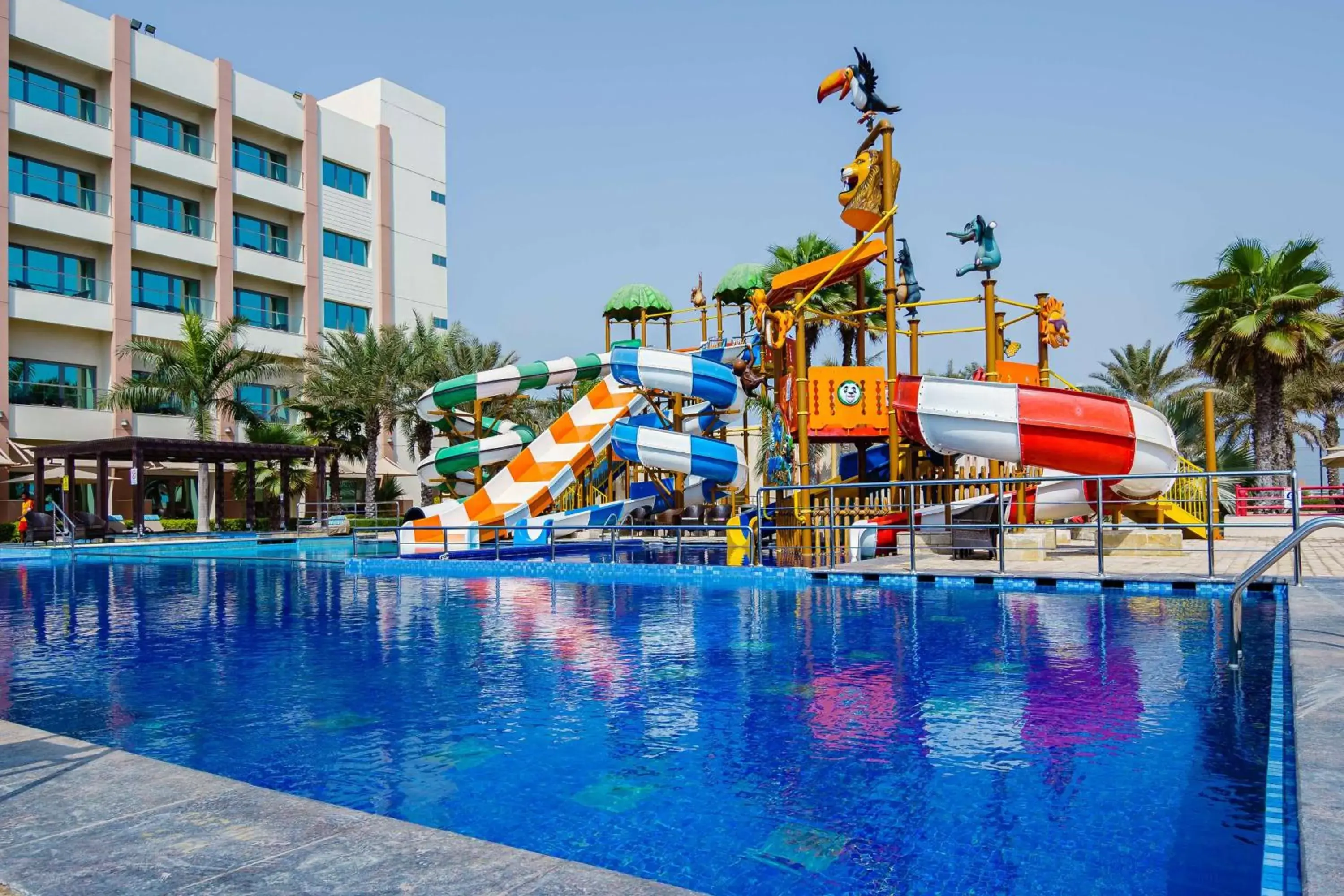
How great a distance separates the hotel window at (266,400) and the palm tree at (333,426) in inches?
166

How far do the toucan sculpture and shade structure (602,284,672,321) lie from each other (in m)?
7.86

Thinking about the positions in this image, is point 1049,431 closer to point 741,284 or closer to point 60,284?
point 741,284

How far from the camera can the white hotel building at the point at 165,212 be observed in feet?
117

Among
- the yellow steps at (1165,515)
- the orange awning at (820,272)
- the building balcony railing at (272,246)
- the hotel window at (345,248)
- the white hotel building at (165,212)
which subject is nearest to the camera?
the yellow steps at (1165,515)

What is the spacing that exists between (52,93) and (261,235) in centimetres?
971

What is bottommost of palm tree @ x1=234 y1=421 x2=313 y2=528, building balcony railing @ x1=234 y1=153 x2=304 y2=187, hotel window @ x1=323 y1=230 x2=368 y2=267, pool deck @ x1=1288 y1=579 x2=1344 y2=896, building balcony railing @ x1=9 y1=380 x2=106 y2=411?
pool deck @ x1=1288 y1=579 x2=1344 y2=896

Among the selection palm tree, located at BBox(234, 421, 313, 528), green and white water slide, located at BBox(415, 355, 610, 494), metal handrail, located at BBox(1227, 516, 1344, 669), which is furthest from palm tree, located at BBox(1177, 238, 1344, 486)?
palm tree, located at BBox(234, 421, 313, 528)

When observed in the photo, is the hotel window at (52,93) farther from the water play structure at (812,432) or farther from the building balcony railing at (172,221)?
the water play structure at (812,432)

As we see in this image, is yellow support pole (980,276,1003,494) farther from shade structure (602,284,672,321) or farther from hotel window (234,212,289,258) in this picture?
hotel window (234,212,289,258)

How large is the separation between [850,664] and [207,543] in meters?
22.8

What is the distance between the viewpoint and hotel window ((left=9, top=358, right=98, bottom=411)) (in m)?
35.0

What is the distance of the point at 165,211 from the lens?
40375 mm

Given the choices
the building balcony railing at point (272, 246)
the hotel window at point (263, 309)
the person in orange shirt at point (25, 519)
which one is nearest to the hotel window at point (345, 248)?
the building balcony railing at point (272, 246)

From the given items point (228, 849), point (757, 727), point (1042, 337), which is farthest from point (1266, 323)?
point (228, 849)
